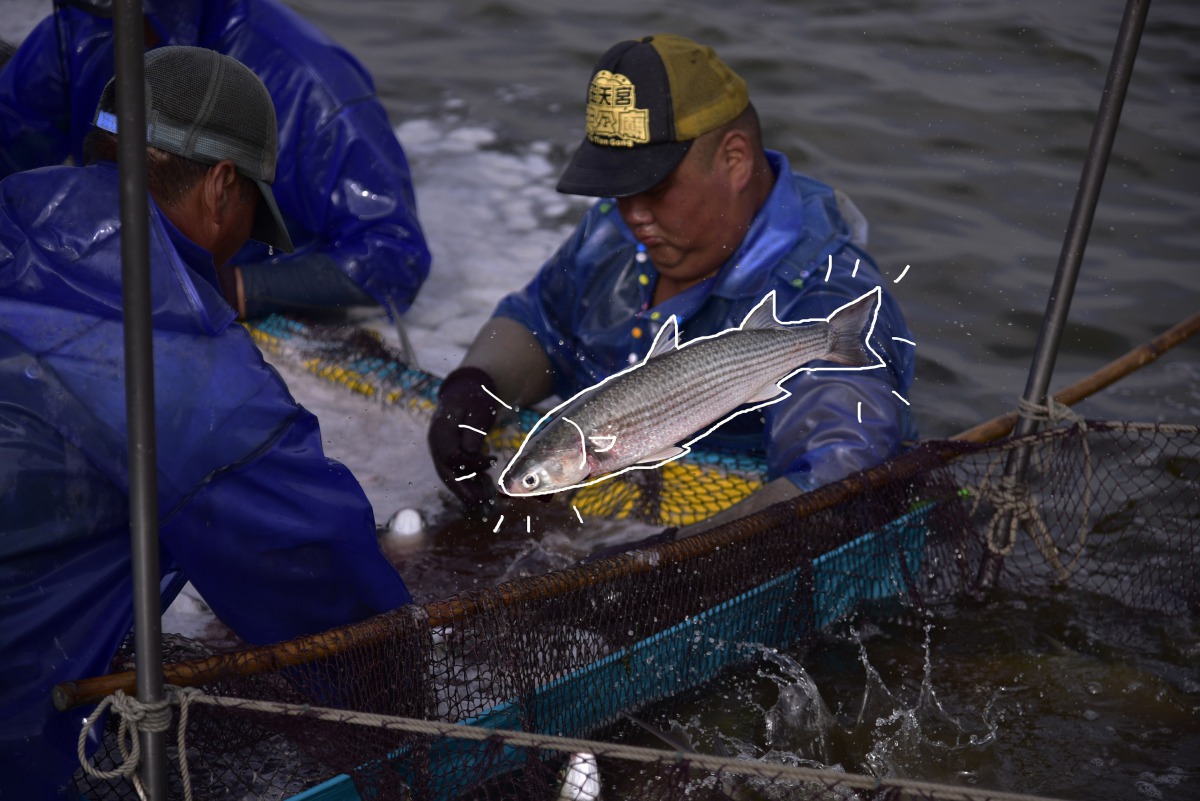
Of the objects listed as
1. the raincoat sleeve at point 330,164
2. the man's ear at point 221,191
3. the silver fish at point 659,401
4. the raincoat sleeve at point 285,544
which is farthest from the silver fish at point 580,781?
the raincoat sleeve at point 330,164

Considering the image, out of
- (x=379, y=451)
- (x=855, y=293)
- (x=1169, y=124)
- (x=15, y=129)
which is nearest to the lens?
(x=855, y=293)

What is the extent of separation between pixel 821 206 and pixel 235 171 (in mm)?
1789

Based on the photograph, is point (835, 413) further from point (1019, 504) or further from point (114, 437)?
point (114, 437)

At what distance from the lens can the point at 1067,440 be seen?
11.9 feet

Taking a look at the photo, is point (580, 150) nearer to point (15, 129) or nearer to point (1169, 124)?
point (15, 129)

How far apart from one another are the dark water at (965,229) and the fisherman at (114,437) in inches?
49.1

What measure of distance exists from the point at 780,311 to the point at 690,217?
370 mm

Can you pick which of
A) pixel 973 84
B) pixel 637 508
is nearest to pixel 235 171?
pixel 637 508

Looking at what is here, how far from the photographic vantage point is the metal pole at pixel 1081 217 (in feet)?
10.4

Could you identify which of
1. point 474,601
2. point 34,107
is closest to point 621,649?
point 474,601

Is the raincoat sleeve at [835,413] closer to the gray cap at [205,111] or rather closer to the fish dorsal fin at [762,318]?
the fish dorsal fin at [762,318]

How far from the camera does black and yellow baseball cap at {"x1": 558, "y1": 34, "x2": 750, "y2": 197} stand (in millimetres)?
3209

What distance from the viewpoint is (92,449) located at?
2221 millimetres

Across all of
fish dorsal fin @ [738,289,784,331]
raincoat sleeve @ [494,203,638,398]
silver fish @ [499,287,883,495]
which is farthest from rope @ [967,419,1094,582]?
raincoat sleeve @ [494,203,638,398]
